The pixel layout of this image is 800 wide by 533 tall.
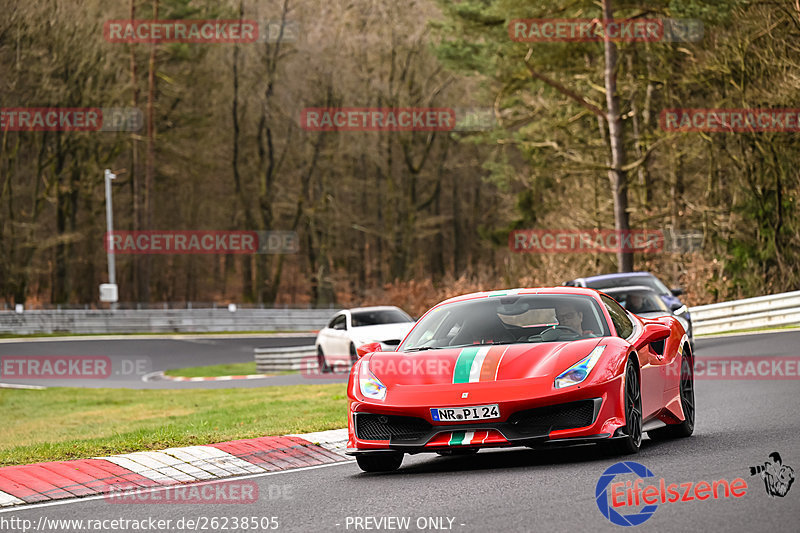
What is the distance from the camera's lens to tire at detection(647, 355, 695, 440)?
33.8 ft

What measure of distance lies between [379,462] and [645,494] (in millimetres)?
2603

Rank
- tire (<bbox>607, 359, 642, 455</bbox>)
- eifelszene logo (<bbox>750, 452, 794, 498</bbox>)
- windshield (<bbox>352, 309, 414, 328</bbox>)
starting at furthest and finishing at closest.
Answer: windshield (<bbox>352, 309, 414, 328</bbox>)
tire (<bbox>607, 359, 642, 455</bbox>)
eifelszene logo (<bbox>750, 452, 794, 498</bbox>)

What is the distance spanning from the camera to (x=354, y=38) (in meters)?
60.1

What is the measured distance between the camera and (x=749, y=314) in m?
30.4

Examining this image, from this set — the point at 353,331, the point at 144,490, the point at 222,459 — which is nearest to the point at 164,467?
the point at 222,459

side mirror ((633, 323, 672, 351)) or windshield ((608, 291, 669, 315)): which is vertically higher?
side mirror ((633, 323, 672, 351))

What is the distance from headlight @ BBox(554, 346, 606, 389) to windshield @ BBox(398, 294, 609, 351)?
68 centimetres

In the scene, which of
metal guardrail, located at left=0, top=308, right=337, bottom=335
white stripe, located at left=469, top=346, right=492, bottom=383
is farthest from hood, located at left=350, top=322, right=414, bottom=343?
metal guardrail, located at left=0, top=308, right=337, bottom=335

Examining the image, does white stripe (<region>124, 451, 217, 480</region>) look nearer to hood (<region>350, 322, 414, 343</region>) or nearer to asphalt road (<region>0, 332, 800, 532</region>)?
asphalt road (<region>0, 332, 800, 532</region>)

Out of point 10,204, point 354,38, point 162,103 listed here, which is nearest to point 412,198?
point 354,38

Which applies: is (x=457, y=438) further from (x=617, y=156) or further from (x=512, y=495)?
(x=617, y=156)

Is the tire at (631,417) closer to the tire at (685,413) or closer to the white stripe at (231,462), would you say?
the tire at (685,413)

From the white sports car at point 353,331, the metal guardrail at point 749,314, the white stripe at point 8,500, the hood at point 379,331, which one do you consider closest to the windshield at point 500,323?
the white stripe at point 8,500

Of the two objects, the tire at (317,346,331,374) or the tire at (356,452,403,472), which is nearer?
the tire at (356,452,403,472)
